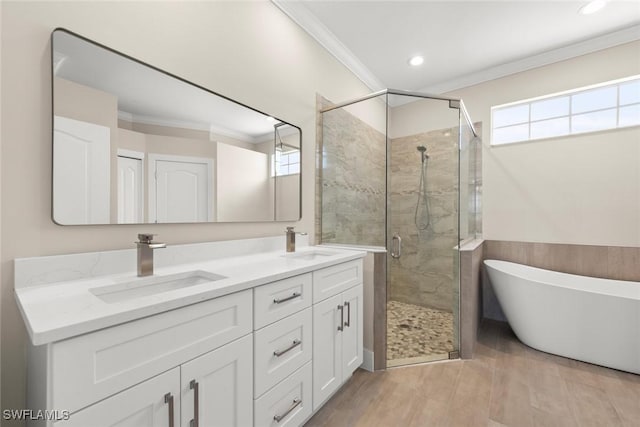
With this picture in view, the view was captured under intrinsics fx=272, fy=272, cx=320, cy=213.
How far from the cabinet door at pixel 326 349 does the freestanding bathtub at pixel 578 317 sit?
1777 mm

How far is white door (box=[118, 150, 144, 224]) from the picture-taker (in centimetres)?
119

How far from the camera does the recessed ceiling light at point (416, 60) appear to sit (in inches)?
109

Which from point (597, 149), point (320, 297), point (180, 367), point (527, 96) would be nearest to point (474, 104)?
point (527, 96)

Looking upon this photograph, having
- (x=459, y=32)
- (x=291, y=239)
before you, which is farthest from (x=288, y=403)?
(x=459, y=32)

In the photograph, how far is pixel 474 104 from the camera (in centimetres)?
320

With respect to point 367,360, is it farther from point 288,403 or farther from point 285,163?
point 285,163

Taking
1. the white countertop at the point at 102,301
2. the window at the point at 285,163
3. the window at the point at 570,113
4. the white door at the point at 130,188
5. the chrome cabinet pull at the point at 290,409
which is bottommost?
the chrome cabinet pull at the point at 290,409

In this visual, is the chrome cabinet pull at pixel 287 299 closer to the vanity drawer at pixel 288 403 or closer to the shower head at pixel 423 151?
the vanity drawer at pixel 288 403

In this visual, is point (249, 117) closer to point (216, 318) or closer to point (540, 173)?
point (216, 318)

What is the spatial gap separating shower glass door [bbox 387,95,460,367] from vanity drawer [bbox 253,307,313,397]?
1.45 m

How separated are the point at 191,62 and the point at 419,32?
1993 millimetres

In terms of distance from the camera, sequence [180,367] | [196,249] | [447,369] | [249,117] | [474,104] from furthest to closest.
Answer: [474,104] → [447,369] → [249,117] → [196,249] → [180,367]

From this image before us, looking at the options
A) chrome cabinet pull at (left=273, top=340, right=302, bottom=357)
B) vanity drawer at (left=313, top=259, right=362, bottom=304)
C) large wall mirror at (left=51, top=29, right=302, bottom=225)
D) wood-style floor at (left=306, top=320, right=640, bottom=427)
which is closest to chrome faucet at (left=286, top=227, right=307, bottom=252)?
large wall mirror at (left=51, top=29, right=302, bottom=225)

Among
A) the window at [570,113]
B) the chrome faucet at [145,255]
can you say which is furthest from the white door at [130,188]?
the window at [570,113]
